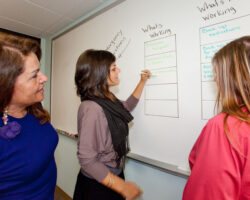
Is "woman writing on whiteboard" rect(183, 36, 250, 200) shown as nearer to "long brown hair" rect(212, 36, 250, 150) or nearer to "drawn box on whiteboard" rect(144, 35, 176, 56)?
"long brown hair" rect(212, 36, 250, 150)

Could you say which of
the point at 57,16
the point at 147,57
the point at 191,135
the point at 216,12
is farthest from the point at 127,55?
the point at 57,16

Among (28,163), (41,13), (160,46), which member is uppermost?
(41,13)

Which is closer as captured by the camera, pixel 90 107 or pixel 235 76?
pixel 235 76

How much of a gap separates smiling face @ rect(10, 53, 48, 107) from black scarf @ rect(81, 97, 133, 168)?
301 mm

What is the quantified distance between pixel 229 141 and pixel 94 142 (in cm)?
64

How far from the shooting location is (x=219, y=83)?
59 cm

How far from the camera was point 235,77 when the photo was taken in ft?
1.79

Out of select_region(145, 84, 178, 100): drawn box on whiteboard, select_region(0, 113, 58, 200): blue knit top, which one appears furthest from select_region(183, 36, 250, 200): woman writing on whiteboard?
select_region(0, 113, 58, 200): blue knit top

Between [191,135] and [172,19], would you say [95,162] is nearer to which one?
[191,135]

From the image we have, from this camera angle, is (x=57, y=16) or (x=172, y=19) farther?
(x=57, y=16)

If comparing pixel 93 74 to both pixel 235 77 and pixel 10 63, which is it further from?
pixel 235 77

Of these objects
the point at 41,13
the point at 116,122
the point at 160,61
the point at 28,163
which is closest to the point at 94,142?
the point at 116,122

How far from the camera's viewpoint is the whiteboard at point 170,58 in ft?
2.86

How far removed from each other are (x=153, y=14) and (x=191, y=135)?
34.9 inches
